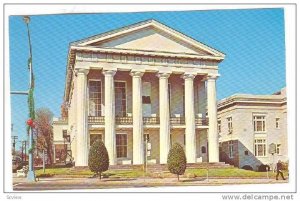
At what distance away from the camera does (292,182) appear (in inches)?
467

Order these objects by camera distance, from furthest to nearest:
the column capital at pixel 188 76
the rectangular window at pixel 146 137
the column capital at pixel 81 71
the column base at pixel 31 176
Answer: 1. the rectangular window at pixel 146 137
2. the column capital at pixel 188 76
3. the column capital at pixel 81 71
4. the column base at pixel 31 176

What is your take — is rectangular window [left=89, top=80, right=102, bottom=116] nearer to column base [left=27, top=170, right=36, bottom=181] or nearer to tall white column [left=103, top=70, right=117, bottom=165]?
tall white column [left=103, top=70, right=117, bottom=165]

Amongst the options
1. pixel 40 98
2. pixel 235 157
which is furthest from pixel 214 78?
pixel 40 98

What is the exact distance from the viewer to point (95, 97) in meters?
12.8

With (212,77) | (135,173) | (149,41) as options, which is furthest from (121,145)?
(212,77)

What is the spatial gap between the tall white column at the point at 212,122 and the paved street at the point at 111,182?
2.23 ft

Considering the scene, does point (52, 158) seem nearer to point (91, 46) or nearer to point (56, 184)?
point (56, 184)

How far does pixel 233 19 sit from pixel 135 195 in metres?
3.52

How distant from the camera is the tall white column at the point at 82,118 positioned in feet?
41.0

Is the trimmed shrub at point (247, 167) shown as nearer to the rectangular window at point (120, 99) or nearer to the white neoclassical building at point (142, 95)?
the white neoclassical building at point (142, 95)

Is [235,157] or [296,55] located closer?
[296,55]

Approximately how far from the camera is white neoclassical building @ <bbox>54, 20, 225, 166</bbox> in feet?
41.1

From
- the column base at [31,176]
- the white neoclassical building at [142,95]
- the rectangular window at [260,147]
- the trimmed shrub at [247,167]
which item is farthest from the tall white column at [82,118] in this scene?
the rectangular window at [260,147]

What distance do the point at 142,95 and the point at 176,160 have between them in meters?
1.40
